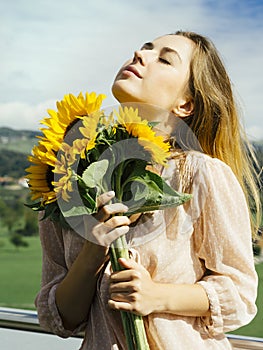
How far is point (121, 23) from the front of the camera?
21.6 ft

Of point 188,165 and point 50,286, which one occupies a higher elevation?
point 188,165

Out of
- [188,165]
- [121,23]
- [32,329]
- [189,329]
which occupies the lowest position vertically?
[32,329]

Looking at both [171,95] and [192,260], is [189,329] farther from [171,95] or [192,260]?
[171,95]

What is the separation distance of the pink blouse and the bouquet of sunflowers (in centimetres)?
8

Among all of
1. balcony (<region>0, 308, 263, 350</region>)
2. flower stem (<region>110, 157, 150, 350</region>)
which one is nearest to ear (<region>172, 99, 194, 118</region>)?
flower stem (<region>110, 157, 150, 350</region>)

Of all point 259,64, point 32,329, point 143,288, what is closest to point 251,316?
point 143,288

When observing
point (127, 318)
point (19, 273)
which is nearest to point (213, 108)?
point (127, 318)

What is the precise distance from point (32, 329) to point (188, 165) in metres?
1.02

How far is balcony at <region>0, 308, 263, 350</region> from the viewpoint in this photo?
170cm

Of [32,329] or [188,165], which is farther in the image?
[32,329]

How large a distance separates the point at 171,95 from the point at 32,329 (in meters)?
1.05

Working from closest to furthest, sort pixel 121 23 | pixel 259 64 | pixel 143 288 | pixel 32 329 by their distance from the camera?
1. pixel 143 288
2. pixel 32 329
3. pixel 259 64
4. pixel 121 23

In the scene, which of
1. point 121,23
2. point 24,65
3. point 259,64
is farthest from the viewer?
point 24,65

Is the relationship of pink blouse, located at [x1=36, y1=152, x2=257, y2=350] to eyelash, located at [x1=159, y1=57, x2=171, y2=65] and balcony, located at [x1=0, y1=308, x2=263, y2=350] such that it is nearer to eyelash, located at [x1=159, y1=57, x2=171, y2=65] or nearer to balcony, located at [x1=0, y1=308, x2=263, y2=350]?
eyelash, located at [x1=159, y1=57, x2=171, y2=65]
